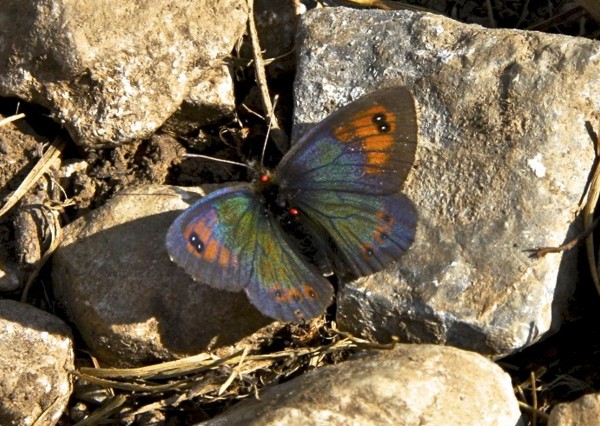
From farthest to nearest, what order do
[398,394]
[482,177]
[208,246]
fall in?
[482,177]
[208,246]
[398,394]

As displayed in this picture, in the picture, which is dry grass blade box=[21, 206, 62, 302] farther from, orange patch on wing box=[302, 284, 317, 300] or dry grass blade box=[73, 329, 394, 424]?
orange patch on wing box=[302, 284, 317, 300]

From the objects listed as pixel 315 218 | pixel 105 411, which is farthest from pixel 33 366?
pixel 315 218

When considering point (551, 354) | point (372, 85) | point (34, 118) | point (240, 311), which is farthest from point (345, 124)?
point (34, 118)

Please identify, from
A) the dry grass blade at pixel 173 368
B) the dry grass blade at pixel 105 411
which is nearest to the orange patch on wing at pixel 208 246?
the dry grass blade at pixel 173 368

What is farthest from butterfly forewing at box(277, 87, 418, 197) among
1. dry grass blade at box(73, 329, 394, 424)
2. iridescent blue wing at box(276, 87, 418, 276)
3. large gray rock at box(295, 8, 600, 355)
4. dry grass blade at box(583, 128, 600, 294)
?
dry grass blade at box(583, 128, 600, 294)

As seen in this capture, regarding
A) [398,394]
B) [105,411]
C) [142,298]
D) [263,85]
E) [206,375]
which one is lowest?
[105,411]

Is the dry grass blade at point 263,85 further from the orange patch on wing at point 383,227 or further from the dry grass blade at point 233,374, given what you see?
the dry grass blade at point 233,374

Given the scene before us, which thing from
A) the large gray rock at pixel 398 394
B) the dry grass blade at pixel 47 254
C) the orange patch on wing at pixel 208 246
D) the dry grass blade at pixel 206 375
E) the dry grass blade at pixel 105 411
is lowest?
the dry grass blade at pixel 105 411

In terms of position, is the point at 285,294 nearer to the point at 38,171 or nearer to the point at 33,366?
the point at 33,366
